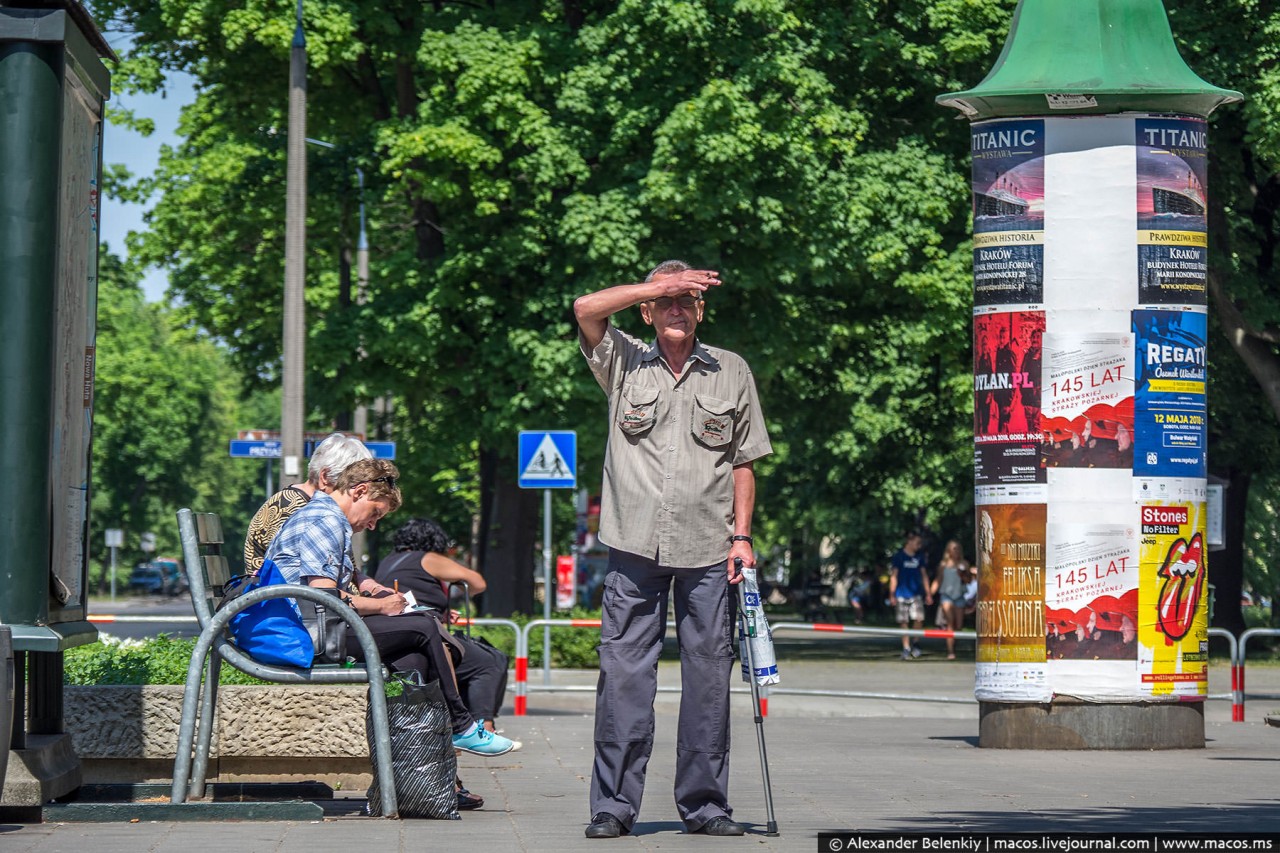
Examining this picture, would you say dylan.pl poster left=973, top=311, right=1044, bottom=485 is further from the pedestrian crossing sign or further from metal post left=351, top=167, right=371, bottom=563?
metal post left=351, top=167, right=371, bottom=563

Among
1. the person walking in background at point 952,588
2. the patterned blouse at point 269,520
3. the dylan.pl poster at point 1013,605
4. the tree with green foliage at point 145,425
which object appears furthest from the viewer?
the tree with green foliage at point 145,425

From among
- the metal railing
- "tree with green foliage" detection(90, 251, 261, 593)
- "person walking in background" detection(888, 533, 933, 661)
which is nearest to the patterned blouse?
the metal railing

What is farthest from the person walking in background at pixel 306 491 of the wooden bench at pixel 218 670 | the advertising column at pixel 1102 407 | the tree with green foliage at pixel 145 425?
the tree with green foliage at pixel 145 425

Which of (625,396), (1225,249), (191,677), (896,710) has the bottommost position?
(896,710)

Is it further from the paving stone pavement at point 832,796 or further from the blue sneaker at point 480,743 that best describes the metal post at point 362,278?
the blue sneaker at point 480,743

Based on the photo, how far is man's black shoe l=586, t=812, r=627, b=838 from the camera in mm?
7273

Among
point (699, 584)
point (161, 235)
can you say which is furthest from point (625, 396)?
point (161, 235)

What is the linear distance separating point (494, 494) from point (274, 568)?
21.9 metres

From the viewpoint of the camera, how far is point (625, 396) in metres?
7.75

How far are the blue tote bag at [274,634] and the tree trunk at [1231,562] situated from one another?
24.9 m

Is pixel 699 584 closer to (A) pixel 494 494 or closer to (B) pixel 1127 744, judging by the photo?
(B) pixel 1127 744

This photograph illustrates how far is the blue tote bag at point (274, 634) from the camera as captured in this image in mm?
7629

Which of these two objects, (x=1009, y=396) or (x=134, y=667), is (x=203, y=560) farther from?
(x=1009, y=396)

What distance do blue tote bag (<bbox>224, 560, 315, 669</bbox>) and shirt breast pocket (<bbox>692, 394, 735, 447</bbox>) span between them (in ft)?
5.49
